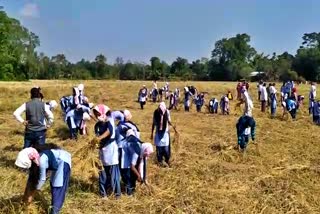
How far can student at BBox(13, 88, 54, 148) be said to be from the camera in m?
8.52

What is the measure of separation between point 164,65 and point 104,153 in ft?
248

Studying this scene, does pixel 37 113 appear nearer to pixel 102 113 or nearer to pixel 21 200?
pixel 102 113

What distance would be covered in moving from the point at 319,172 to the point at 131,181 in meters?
3.91

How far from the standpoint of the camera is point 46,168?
576 centimetres

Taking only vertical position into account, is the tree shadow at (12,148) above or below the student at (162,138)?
below

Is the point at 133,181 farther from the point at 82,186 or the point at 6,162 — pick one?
the point at 6,162

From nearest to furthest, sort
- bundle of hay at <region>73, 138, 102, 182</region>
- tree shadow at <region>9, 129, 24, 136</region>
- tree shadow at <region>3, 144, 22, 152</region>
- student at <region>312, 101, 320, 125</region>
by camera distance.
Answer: bundle of hay at <region>73, 138, 102, 182</region>, tree shadow at <region>3, 144, 22, 152</region>, tree shadow at <region>9, 129, 24, 136</region>, student at <region>312, 101, 320, 125</region>

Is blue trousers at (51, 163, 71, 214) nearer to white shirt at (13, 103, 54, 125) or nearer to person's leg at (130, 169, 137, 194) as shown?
person's leg at (130, 169, 137, 194)

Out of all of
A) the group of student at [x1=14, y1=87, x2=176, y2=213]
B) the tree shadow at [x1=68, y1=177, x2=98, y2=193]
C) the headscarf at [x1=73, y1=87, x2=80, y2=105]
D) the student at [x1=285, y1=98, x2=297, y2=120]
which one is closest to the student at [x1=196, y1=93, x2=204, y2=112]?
the student at [x1=285, y1=98, x2=297, y2=120]

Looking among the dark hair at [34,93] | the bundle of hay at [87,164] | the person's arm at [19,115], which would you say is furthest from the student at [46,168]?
the dark hair at [34,93]

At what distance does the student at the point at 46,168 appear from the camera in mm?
5549

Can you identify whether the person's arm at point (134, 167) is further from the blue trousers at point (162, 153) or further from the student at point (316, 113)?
the student at point (316, 113)

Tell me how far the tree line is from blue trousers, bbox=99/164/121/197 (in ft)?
178

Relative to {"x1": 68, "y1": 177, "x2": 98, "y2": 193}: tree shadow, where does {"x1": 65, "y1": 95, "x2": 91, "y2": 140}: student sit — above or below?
above
